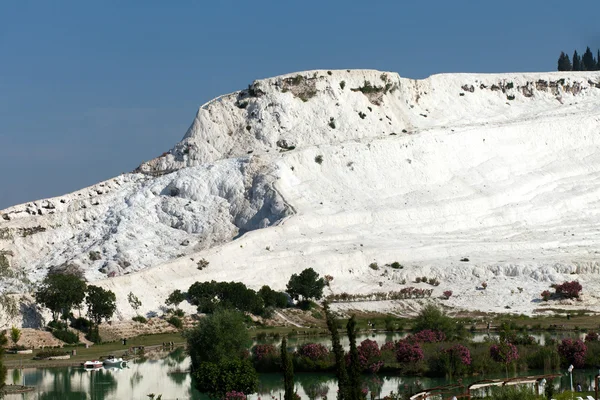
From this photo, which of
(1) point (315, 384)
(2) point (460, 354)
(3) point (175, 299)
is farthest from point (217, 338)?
(3) point (175, 299)

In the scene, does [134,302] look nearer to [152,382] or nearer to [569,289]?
[152,382]

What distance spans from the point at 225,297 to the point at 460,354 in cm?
2418

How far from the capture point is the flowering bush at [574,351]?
1563 inches

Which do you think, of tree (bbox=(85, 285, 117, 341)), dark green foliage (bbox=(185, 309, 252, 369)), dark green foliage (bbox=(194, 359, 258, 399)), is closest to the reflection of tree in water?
dark green foliage (bbox=(194, 359, 258, 399))

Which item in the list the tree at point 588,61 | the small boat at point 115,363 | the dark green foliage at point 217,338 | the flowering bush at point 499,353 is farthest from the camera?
the tree at point 588,61

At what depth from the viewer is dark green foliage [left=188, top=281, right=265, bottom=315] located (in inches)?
2385

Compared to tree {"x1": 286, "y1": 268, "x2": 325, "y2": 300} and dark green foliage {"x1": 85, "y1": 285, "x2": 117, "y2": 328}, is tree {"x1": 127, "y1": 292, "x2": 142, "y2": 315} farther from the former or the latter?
tree {"x1": 286, "y1": 268, "x2": 325, "y2": 300}

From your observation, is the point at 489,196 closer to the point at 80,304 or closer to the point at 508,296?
the point at 508,296

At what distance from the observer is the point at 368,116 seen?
97.7m

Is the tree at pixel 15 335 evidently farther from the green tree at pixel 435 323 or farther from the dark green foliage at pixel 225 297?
the green tree at pixel 435 323

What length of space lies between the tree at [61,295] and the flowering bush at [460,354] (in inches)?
914

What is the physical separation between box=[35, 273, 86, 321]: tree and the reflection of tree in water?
18.7 meters

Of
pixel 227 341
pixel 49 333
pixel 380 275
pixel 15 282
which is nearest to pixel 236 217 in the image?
pixel 380 275

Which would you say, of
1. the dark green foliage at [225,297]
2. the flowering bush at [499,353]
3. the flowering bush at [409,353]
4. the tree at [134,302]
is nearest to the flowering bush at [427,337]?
the flowering bush at [409,353]
